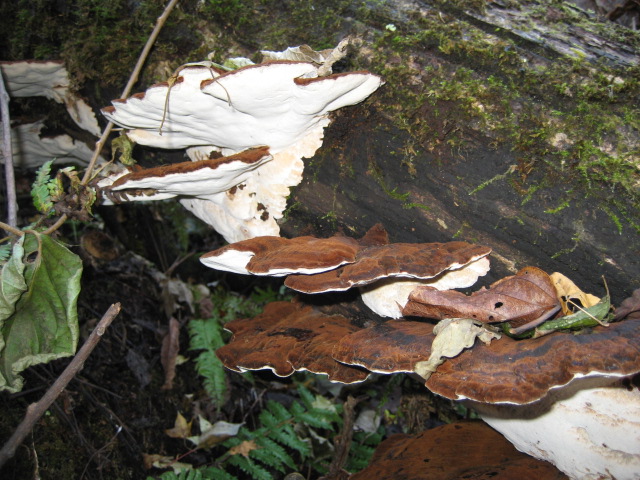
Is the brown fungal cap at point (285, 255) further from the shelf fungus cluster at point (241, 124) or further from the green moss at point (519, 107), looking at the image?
the green moss at point (519, 107)

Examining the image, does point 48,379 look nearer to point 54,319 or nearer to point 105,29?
point 54,319

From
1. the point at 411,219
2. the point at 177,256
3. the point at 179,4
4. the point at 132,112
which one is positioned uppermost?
the point at 179,4

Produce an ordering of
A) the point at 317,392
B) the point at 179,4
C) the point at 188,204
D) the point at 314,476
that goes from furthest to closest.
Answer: the point at 317,392
the point at 314,476
the point at 188,204
the point at 179,4

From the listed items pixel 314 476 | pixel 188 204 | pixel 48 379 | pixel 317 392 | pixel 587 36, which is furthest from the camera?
→ pixel 317 392

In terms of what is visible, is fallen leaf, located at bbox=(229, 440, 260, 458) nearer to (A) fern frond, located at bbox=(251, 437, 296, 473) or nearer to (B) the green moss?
(A) fern frond, located at bbox=(251, 437, 296, 473)

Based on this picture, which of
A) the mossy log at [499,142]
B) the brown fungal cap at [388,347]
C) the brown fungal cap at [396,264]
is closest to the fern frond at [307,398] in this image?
the mossy log at [499,142]

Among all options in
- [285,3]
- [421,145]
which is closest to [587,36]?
[421,145]

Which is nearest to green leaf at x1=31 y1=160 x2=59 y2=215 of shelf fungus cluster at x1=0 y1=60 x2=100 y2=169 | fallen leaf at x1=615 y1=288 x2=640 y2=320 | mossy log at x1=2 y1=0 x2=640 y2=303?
shelf fungus cluster at x1=0 y1=60 x2=100 y2=169
